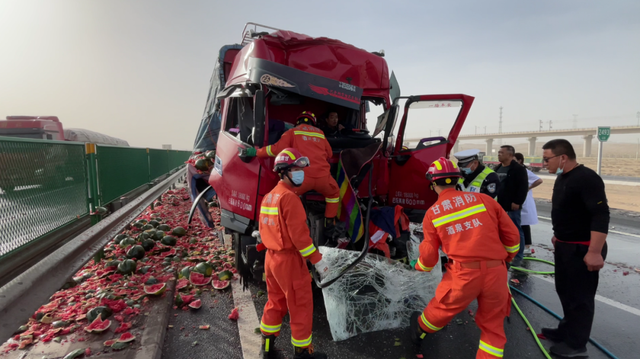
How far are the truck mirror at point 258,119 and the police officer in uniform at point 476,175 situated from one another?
3238 mm

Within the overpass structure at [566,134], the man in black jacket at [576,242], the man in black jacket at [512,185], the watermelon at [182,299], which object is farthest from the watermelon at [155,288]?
the overpass structure at [566,134]

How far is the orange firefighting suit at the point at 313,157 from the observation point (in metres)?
3.64

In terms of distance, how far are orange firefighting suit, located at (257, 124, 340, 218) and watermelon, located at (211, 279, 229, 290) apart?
1848 mm

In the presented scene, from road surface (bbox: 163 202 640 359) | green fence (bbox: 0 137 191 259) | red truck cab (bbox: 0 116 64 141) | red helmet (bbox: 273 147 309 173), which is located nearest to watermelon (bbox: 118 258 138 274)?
green fence (bbox: 0 137 191 259)

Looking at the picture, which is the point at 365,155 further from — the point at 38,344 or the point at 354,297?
the point at 38,344

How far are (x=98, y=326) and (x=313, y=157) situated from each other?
285 centimetres

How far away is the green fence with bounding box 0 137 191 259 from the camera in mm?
3098

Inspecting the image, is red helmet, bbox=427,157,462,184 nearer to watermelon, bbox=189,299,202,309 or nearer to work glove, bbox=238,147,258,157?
work glove, bbox=238,147,258,157

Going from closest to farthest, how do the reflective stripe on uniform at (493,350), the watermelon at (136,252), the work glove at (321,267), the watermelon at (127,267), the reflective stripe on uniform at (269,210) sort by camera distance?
1. the reflective stripe on uniform at (493,350)
2. the reflective stripe on uniform at (269,210)
3. the work glove at (321,267)
4. the watermelon at (127,267)
5. the watermelon at (136,252)

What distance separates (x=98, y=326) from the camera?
3213 millimetres

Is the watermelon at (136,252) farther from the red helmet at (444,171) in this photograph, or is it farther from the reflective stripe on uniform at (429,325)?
the red helmet at (444,171)

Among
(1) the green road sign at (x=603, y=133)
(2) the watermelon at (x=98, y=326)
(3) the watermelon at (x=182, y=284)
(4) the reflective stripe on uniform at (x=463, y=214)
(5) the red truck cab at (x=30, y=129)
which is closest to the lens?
(4) the reflective stripe on uniform at (x=463, y=214)

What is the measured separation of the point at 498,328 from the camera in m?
2.75

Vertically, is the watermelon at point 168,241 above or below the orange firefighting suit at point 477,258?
below
